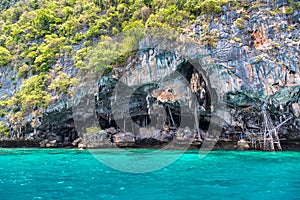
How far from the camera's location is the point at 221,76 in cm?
2141

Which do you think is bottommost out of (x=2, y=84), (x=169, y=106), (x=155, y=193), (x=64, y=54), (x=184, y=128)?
(x=155, y=193)

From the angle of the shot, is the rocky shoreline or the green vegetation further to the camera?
the green vegetation

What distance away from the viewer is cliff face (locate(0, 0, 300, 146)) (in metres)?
20.8

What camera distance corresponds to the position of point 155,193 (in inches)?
334

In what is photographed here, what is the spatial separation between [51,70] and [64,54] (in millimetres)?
1973

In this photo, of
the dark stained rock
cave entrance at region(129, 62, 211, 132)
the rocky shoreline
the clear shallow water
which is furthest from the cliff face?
the clear shallow water

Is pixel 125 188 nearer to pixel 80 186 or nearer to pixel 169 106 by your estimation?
pixel 80 186

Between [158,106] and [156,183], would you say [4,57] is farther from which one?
[156,183]

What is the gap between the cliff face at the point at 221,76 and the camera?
20.8 metres

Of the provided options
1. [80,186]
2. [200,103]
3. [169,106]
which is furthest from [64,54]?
[80,186]

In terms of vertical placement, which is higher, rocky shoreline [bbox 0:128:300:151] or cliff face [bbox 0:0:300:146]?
cliff face [bbox 0:0:300:146]

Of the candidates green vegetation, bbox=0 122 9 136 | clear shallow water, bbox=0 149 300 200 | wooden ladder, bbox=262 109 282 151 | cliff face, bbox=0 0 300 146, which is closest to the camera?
clear shallow water, bbox=0 149 300 200

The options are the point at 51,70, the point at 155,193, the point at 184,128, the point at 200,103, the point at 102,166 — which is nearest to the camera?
the point at 155,193

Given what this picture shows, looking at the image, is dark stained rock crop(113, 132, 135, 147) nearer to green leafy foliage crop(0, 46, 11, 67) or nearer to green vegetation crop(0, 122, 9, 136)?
green vegetation crop(0, 122, 9, 136)
